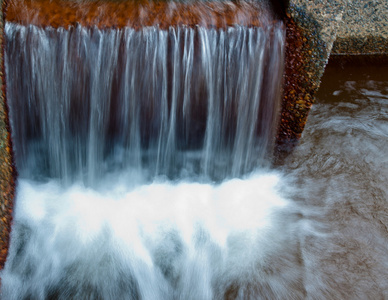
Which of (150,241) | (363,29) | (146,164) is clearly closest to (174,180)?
(146,164)

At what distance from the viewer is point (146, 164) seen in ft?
11.7

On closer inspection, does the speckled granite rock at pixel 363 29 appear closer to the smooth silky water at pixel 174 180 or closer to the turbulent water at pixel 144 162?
the smooth silky water at pixel 174 180

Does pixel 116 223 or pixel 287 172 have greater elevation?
pixel 287 172

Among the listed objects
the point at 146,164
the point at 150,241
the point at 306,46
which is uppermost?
the point at 306,46

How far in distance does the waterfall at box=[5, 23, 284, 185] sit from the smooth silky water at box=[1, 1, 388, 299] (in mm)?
10

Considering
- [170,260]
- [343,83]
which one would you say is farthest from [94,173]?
[343,83]

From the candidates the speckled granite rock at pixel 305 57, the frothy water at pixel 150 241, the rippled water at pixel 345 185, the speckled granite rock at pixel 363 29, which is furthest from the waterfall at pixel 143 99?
the speckled granite rock at pixel 363 29

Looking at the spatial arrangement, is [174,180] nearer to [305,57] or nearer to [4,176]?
[4,176]

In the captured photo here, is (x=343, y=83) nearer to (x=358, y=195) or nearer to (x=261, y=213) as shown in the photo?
(x=358, y=195)

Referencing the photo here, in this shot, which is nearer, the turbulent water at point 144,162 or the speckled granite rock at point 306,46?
the turbulent water at point 144,162

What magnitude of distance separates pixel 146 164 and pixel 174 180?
0.30 metres

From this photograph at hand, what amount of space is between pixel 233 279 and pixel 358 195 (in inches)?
54.9

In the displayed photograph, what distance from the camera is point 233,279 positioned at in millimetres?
2688

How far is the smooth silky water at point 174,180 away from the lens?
2.71 meters
